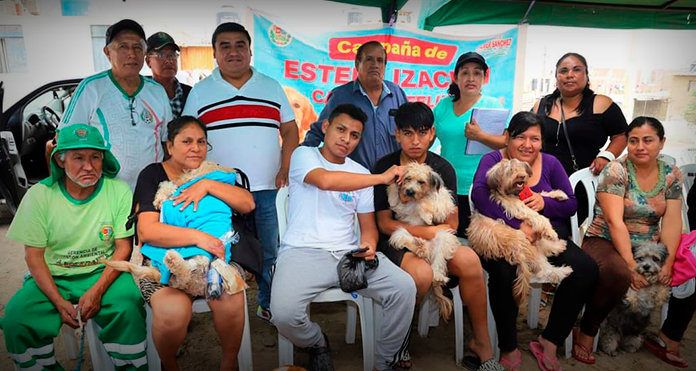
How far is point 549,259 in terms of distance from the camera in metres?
2.56

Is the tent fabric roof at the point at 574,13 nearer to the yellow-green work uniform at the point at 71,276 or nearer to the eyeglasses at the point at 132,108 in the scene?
the eyeglasses at the point at 132,108

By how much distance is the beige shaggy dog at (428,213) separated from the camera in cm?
238

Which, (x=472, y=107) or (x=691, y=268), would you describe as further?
(x=472, y=107)

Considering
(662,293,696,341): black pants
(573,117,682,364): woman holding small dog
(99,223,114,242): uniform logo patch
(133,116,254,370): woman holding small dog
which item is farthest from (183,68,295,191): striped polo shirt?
(662,293,696,341): black pants

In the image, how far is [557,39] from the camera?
468 centimetres

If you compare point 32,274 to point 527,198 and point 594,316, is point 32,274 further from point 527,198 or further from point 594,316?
point 594,316

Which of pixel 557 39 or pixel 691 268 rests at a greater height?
pixel 557 39

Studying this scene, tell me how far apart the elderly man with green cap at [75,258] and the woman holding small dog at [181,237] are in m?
0.17

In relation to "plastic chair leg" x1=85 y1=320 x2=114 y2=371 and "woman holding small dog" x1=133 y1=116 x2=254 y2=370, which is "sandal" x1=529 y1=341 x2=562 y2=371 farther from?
"plastic chair leg" x1=85 y1=320 x2=114 y2=371

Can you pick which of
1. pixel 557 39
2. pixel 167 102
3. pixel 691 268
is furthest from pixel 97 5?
pixel 691 268

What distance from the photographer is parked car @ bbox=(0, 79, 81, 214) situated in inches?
195

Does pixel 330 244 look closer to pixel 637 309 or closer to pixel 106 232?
pixel 106 232

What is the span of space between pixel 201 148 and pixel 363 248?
1171mm

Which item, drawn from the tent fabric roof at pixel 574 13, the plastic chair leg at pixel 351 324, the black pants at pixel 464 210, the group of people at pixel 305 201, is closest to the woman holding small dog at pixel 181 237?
the group of people at pixel 305 201
